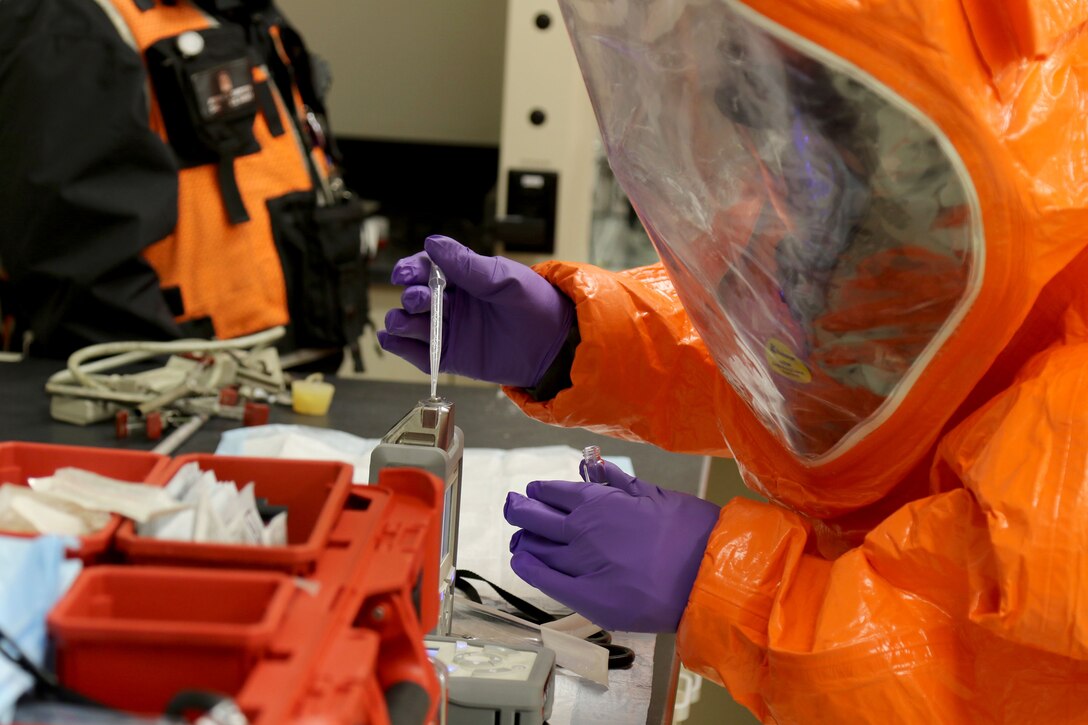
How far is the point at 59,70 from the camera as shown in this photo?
1573 millimetres

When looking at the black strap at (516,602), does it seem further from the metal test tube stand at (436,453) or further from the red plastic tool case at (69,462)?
the red plastic tool case at (69,462)

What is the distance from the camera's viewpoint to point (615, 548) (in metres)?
0.79

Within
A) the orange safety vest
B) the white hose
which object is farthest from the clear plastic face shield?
the orange safety vest

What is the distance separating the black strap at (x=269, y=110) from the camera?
6.08 ft

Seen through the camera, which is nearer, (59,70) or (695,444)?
(695,444)

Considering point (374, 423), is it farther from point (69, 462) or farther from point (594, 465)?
point (69, 462)

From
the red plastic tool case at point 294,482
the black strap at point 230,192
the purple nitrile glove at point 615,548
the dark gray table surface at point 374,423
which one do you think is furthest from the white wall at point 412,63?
the red plastic tool case at point 294,482

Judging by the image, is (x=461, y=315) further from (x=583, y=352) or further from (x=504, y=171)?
(x=504, y=171)

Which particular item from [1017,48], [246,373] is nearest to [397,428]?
[1017,48]

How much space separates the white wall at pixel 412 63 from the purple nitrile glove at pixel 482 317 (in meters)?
1.98

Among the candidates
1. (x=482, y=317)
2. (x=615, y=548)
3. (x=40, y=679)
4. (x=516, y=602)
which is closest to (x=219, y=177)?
(x=482, y=317)

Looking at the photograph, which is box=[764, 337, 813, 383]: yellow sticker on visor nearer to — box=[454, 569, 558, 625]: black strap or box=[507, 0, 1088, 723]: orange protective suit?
box=[507, 0, 1088, 723]: orange protective suit

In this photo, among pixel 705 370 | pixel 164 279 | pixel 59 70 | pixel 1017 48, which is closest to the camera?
pixel 1017 48

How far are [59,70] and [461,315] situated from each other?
2.93 ft
